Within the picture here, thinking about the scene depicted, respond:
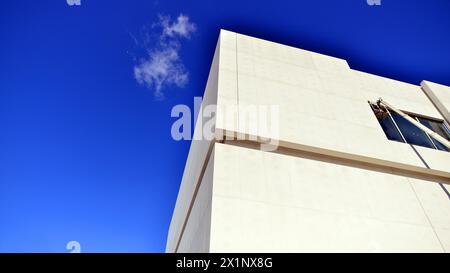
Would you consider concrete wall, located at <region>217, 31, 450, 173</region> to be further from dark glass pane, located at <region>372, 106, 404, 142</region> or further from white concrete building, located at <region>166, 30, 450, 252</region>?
dark glass pane, located at <region>372, 106, 404, 142</region>

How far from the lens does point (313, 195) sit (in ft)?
23.2

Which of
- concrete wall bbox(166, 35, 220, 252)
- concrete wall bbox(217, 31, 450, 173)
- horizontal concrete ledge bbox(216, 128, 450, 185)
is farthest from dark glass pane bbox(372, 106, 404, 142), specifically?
concrete wall bbox(166, 35, 220, 252)

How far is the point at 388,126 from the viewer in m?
11.5

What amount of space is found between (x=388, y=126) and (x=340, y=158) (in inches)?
174

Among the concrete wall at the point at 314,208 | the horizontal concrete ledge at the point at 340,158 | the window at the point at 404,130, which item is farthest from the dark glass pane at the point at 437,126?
the concrete wall at the point at 314,208

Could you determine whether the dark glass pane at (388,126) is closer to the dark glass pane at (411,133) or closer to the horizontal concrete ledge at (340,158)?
the dark glass pane at (411,133)

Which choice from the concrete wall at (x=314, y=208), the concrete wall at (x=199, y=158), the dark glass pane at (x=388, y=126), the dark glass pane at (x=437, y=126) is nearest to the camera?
the concrete wall at (x=314, y=208)

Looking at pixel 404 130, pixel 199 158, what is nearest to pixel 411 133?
pixel 404 130

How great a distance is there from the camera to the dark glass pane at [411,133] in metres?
10.9

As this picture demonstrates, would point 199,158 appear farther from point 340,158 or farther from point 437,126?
point 437,126

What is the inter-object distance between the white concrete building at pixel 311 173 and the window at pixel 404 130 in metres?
0.06
